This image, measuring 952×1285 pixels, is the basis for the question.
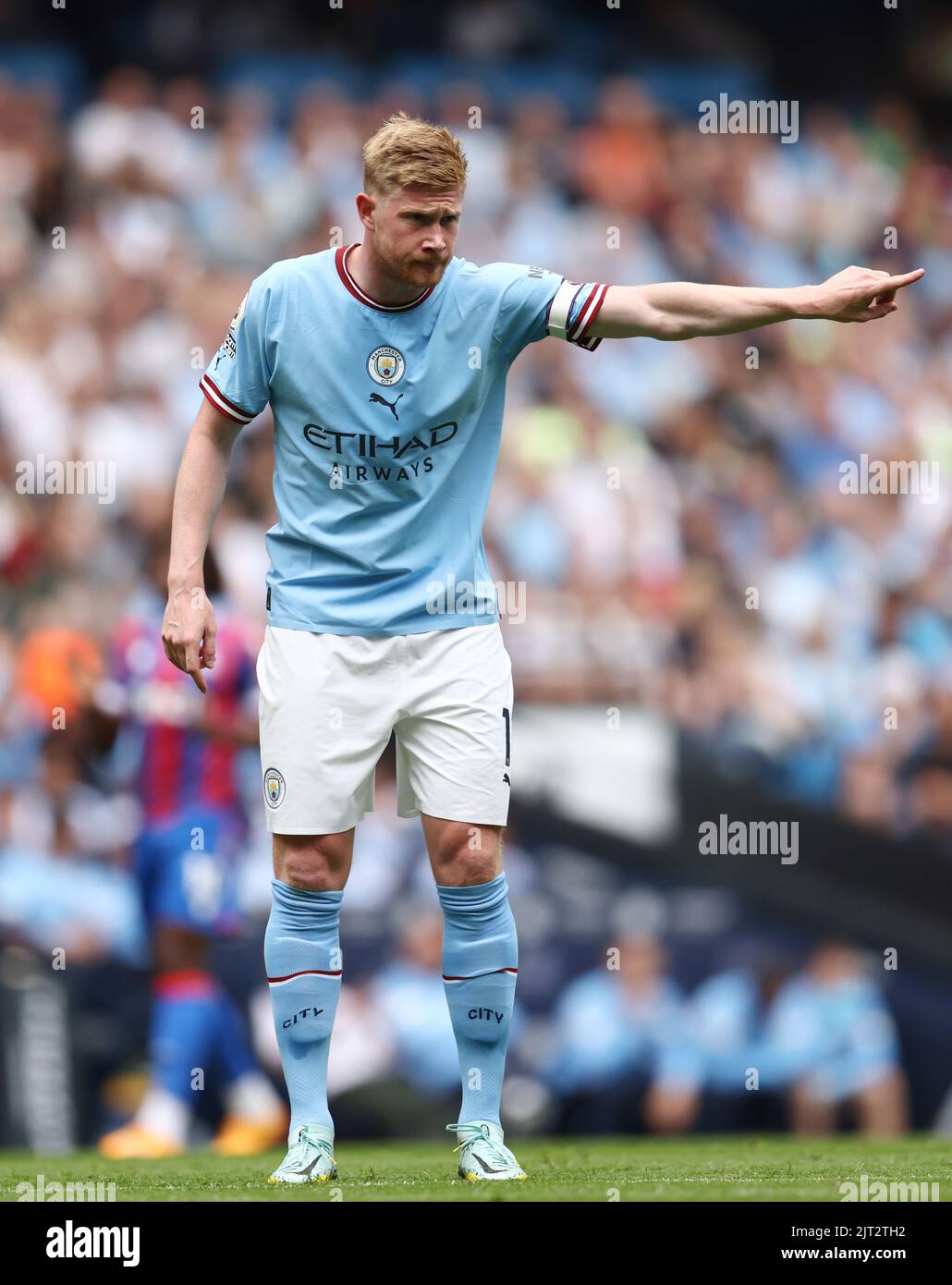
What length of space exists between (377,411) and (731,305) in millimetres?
804

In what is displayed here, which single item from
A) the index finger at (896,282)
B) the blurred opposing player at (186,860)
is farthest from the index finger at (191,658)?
the blurred opposing player at (186,860)

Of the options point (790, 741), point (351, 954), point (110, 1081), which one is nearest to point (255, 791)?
point (351, 954)

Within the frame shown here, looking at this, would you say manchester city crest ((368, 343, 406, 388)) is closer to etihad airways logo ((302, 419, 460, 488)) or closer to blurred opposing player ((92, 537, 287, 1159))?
etihad airways logo ((302, 419, 460, 488))

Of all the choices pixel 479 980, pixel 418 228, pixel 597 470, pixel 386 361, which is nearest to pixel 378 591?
pixel 386 361

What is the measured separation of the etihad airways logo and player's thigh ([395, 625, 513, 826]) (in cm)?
38

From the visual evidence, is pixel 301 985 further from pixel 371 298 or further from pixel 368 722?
pixel 371 298

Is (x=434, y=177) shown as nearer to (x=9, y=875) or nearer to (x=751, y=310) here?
(x=751, y=310)

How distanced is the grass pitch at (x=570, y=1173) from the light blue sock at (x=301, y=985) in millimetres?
250

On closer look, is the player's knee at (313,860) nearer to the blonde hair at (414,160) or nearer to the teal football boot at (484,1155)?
the teal football boot at (484,1155)

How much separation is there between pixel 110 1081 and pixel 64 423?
4.24 m

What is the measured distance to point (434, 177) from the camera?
13.5ft

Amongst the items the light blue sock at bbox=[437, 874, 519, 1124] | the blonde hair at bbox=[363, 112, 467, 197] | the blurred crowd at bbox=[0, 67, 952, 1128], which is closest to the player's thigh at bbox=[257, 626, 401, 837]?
the light blue sock at bbox=[437, 874, 519, 1124]

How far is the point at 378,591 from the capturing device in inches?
173

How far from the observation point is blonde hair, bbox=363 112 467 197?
13.5 feet
